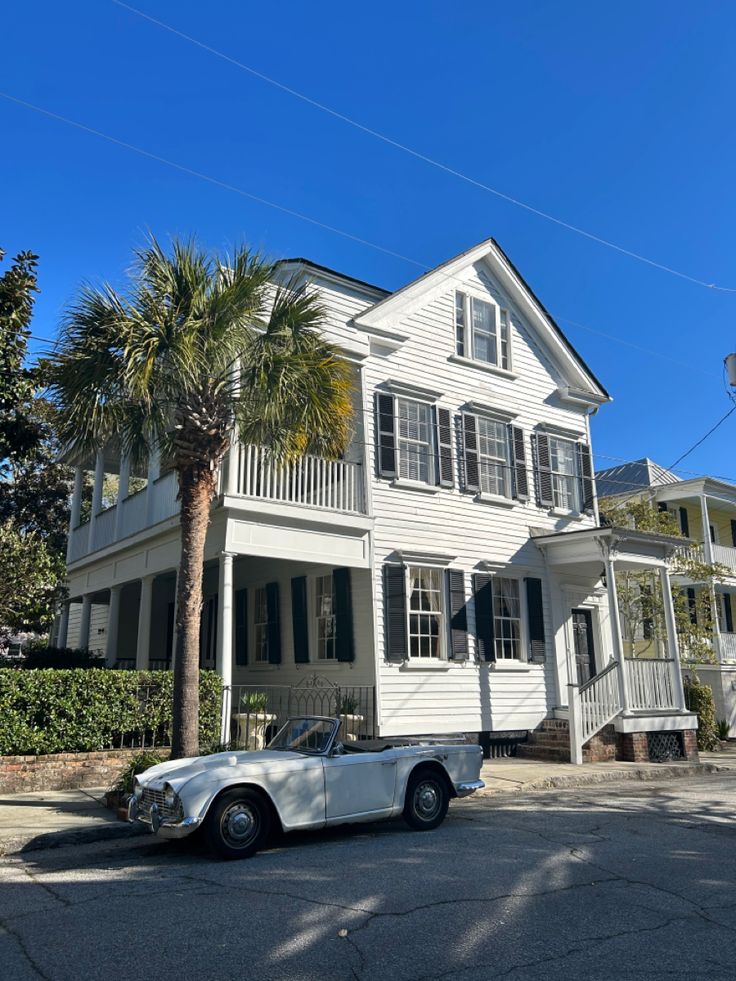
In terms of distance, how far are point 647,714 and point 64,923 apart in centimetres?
1330

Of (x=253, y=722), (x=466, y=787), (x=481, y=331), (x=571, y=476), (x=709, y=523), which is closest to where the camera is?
(x=466, y=787)

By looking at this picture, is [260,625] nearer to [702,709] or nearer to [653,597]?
[653,597]

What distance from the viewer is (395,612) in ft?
49.5

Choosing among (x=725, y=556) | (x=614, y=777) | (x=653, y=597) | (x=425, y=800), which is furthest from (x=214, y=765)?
(x=725, y=556)

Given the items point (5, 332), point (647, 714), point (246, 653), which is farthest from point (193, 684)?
point (647, 714)

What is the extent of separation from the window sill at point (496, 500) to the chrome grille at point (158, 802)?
11.0 metres

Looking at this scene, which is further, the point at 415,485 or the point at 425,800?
the point at 415,485

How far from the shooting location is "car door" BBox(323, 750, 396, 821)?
791cm

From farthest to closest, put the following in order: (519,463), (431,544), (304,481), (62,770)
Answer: (519,463), (431,544), (304,481), (62,770)

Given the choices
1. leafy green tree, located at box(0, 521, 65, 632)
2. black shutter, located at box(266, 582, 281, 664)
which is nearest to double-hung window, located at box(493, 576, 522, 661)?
black shutter, located at box(266, 582, 281, 664)

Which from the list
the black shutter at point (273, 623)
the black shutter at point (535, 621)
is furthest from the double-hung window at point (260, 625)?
the black shutter at point (535, 621)

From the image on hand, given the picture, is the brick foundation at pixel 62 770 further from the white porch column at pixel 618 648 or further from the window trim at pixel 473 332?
the window trim at pixel 473 332

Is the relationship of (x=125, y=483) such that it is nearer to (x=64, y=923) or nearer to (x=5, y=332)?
(x=5, y=332)

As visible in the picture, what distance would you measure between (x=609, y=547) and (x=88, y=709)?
10.5m
